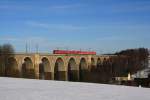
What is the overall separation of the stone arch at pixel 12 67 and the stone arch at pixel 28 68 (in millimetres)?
2634

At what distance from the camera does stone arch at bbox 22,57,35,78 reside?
55719 millimetres

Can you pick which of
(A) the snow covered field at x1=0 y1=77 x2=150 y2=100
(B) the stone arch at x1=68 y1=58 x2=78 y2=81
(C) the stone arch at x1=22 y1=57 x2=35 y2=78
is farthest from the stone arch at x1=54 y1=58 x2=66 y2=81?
(A) the snow covered field at x1=0 y1=77 x2=150 y2=100

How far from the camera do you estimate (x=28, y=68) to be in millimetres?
56562

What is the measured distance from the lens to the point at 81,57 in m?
74.9

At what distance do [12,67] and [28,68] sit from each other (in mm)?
4885

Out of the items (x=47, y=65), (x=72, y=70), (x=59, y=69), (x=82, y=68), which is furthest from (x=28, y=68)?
(x=82, y=68)

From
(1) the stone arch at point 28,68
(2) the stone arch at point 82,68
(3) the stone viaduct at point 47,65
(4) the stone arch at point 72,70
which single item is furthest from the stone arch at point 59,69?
(2) the stone arch at point 82,68

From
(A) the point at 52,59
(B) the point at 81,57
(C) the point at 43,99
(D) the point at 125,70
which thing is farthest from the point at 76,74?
(C) the point at 43,99

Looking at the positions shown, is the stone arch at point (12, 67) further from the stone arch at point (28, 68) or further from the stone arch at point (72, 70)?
the stone arch at point (72, 70)

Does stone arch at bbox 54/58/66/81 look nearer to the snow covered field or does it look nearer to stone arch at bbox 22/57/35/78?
stone arch at bbox 22/57/35/78

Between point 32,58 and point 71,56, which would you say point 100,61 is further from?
point 32,58

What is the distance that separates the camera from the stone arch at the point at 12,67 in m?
50.4

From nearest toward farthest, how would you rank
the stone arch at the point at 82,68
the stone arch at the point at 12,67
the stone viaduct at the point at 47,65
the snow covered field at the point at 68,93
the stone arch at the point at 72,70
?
the snow covered field at the point at 68,93 → the stone arch at the point at 12,67 → the stone viaduct at the point at 47,65 → the stone arch at the point at 72,70 → the stone arch at the point at 82,68

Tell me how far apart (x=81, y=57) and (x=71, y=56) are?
7.26m
